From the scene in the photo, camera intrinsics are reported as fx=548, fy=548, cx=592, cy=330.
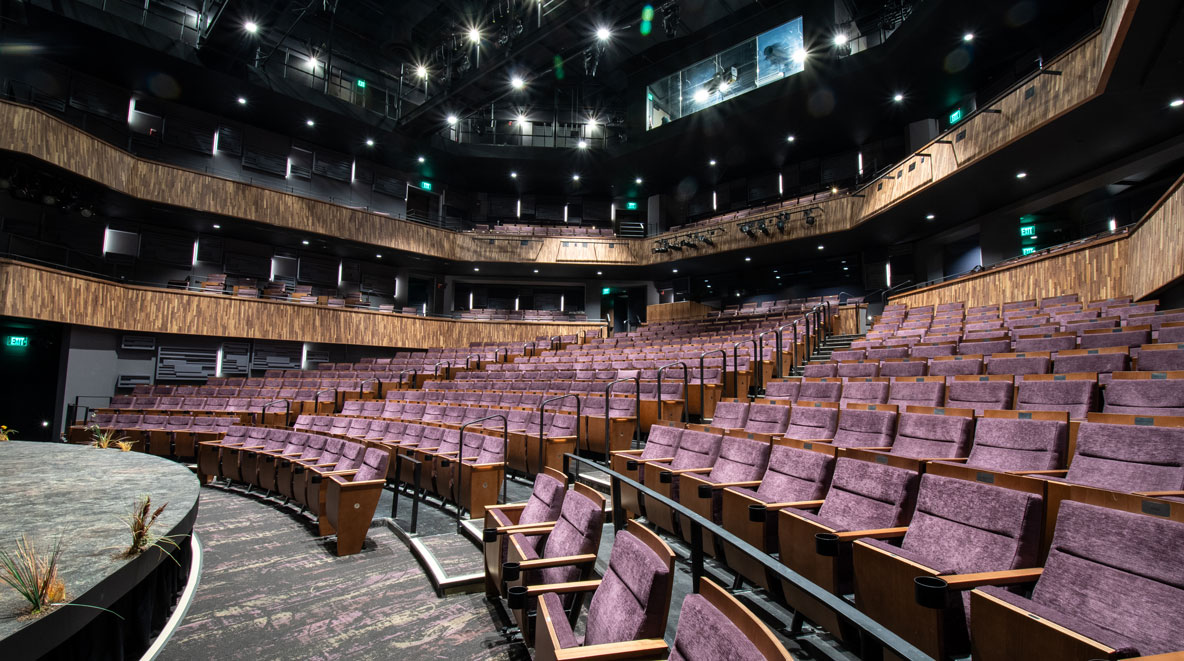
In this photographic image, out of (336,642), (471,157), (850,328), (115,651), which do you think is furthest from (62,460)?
(471,157)

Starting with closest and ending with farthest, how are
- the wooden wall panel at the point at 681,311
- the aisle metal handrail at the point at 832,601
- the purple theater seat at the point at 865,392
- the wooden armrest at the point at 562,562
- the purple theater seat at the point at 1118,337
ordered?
1. the aisle metal handrail at the point at 832,601
2. the wooden armrest at the point at 562,562
3. the purple theater seat at the point at 1118,337
4. the purple theater seat at the point at 865,392
5. the wooden wall panel at the point at 681,311

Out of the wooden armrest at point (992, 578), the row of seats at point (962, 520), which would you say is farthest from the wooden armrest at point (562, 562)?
the wooden armrest at point (992, 578)

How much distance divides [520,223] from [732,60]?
5.57 m

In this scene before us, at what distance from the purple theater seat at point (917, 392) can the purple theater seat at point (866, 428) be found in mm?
343

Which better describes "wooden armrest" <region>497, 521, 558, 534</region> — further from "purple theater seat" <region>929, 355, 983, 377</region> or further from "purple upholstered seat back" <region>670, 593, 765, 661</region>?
"purple theater seat" <region>929, 355, 983, 377</region>

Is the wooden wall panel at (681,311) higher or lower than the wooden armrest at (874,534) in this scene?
higher

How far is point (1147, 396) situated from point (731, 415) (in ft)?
5.74

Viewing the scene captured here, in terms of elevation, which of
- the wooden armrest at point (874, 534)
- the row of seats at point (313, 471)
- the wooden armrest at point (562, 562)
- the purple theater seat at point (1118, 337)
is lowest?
the row of seats at point (313, 471)

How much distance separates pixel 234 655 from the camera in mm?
1721

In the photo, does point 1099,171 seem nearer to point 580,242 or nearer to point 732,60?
point 732,60

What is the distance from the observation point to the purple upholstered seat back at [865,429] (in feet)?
7.39

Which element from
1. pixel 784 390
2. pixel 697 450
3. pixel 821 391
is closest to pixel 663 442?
pixel 697 450

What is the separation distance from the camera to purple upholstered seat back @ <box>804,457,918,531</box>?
1.53 metres

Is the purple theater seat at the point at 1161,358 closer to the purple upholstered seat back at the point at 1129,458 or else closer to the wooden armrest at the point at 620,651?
the purple upholstered seat back at the point at 1129,458
